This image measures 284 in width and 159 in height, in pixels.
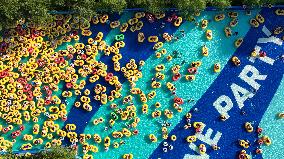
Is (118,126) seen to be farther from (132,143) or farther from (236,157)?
(236,157)

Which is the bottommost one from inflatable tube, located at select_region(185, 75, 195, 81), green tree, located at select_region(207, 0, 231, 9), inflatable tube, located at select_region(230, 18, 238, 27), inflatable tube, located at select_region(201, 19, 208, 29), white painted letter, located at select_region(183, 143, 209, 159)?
white painted letter, located at select_region(183, 143, 209, 159)

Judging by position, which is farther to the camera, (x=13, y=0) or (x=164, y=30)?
(x=164, y=30)

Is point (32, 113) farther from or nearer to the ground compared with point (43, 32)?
nearer to the ground

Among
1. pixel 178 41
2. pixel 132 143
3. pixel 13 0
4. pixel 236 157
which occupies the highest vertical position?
pixel 13 0

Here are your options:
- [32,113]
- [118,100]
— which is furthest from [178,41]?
[32,113]

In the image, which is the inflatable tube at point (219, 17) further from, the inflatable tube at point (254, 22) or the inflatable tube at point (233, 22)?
the inflatable tube at point (254, 22)

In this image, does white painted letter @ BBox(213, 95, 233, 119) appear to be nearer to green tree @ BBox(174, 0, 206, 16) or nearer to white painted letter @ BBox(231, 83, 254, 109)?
white painted letter @ BBox(231, 83, 254, 109)

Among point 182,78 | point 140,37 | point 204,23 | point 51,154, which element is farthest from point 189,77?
point 51,154

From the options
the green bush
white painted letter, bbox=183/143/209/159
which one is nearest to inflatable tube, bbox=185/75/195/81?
white painted letter, bbox=183/143/209/159
